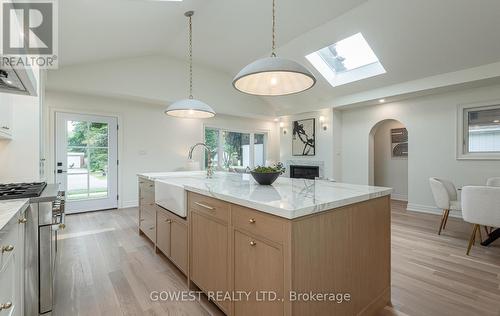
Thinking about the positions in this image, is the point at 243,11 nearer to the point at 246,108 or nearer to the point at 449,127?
the point at 246,108

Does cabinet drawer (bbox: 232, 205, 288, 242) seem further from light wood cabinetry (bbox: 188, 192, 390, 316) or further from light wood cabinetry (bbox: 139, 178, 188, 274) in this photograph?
light wood cabinetry (bbox: 139, 178, 188, 274)

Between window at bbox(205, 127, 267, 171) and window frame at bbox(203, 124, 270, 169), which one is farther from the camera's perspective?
window at bbox(205, 127, 267, 171)

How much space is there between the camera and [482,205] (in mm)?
2408

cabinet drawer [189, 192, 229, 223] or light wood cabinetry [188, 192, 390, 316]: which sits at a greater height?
cabinet drawer [189, 192, 229, 223]

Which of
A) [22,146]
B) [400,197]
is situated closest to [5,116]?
[22,146]

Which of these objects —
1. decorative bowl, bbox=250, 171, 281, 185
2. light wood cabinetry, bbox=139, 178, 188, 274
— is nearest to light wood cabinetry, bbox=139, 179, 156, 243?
light wood cabinetry, bbox=139, 178, 188, 274

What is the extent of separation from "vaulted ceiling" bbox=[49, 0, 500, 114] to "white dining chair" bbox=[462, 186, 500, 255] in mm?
2293

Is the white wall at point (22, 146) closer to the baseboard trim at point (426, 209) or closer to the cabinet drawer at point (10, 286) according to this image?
the cabinet drawer at point (10, 286)

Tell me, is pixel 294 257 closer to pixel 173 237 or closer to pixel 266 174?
pixel 266 174

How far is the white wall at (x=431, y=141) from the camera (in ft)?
13.2

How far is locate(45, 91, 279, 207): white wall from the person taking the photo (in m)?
4.36

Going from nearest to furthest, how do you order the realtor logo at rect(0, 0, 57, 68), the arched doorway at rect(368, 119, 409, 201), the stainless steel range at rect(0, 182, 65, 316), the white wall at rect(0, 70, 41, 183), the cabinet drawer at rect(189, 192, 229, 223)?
the realtor logo at rect(0, 0, 57, 68) < the stainless steel range at rect(0, 182, 65, 316) < the cabinet drawer at rect(189, 192, 229, 223) < the white wall at rect(0, 70, 41, 183) < the arched doorway at rect(368, 119, 409, 201)

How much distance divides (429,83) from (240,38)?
3.46m

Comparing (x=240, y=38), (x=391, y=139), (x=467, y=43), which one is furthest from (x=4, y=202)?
(x=391, y=139)
